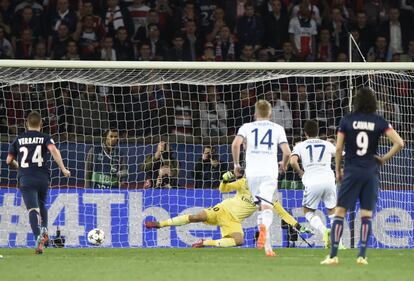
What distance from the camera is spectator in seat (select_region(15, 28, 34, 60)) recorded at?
864 inches

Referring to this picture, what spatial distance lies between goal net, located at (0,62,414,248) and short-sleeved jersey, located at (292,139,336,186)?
1.51 metres

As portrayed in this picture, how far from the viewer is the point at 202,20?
23156mm

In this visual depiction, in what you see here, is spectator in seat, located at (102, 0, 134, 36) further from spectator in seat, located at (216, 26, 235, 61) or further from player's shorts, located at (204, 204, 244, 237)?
player's shorts, located at (204, 204, 244, 237)

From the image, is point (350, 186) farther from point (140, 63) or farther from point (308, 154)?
point (140, 63)

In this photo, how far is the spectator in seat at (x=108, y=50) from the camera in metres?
21.8

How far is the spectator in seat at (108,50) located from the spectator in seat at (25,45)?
140cm

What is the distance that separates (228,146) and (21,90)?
3750 mm

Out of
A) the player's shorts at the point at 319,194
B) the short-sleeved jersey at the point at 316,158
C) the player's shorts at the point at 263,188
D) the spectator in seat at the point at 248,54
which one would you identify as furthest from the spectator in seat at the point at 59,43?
the player's shorts at the point at 263,188

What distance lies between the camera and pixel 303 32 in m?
23.0

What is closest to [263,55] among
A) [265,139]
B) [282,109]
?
[282,109]

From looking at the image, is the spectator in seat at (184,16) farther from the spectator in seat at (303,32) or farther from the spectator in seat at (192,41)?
the spectator in seat at (303,32)

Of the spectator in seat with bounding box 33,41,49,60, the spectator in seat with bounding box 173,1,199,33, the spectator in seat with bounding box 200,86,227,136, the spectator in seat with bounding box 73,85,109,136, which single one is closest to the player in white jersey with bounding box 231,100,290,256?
the spectator in seat with bounding box 200,86,227,136

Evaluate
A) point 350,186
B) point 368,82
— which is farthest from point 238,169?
point 368,82

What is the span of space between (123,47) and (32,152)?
668 cm
